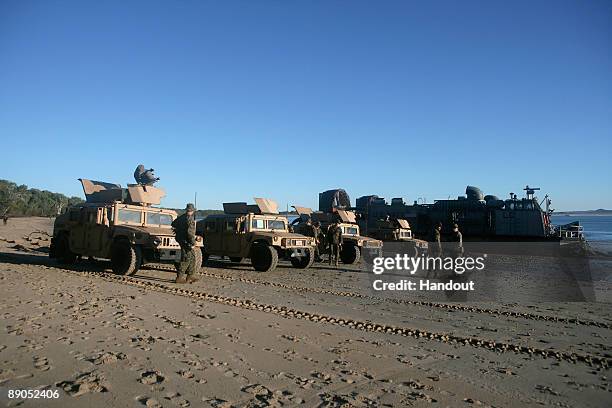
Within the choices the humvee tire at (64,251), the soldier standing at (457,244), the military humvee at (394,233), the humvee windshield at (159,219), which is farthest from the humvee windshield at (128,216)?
the military humvee at (394,233)

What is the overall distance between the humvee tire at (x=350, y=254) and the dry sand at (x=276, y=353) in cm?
731

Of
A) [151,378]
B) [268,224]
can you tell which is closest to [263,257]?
[268,224]

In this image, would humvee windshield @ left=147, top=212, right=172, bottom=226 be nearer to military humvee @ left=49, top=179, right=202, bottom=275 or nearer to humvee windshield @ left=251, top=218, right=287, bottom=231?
military humvee @ left=49, top=179, right=202, bottom=275

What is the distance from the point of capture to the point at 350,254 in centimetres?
1462

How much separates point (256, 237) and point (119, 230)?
11.0ft

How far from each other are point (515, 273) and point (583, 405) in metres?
11.4

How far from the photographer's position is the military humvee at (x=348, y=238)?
47.5ft

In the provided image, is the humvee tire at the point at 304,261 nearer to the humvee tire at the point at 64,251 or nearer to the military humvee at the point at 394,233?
the humvee tire at the point at 64,251

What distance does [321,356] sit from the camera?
4.00 metres

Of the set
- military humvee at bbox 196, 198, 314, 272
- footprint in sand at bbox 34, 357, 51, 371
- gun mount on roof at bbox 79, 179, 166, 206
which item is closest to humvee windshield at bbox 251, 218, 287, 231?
military humvee at bbox 196, 198, 314, 272

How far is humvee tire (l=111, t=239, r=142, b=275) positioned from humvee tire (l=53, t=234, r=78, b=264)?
2.04m

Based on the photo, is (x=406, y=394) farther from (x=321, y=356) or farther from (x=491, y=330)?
(x=491, y=330)

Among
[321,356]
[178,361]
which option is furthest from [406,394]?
[178,361]

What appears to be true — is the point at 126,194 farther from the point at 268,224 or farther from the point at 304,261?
the point at 304,261
